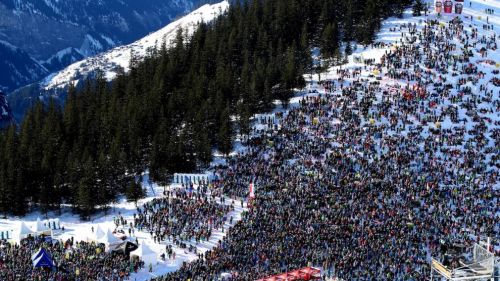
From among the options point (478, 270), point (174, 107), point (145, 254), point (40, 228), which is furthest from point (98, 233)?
point (478, 270)

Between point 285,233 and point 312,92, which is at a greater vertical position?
point 312,92

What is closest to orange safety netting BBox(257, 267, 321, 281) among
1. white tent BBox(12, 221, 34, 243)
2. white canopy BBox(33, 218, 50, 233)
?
white canopy BBox(33, 218, 50, 233)

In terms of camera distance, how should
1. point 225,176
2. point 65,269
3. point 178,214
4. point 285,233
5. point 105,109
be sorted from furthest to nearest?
point 105,109 → point 225,176 → point 178,214 → point 285,233 → point 65,269

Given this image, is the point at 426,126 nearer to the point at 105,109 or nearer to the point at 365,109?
the point at 365,109

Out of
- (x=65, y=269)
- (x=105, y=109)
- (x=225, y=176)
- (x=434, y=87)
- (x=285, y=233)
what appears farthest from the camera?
(x=105, y=109)

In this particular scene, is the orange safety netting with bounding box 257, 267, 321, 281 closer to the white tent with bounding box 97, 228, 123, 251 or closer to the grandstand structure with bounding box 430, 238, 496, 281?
the white tent with bounding box 97, 228, 123, 251

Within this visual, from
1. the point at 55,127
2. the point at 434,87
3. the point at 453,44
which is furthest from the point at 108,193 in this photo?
the point at 453,44

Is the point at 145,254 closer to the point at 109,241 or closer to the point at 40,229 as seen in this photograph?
the point at 109,241

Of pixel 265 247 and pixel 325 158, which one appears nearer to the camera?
pixel 265 247

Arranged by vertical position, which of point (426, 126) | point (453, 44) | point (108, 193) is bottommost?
point (108, 193)
